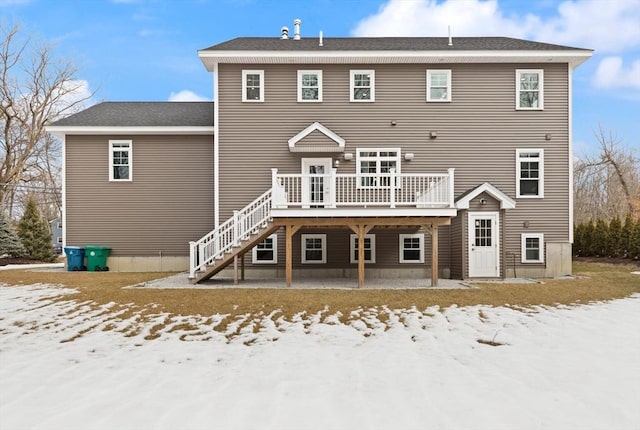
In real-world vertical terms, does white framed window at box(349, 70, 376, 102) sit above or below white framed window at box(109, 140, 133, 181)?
above

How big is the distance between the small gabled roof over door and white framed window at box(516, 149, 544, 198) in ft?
20.0

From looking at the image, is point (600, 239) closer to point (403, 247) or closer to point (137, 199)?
point (403, 247)

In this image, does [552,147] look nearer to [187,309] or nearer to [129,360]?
[187,309]

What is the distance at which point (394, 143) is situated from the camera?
51.5 ft

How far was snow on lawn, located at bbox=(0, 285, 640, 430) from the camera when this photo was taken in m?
3.95

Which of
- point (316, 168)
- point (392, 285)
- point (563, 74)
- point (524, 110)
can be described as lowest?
point (392, 285)

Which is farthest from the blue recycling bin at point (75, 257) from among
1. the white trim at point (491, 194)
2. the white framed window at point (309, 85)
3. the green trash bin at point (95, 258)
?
the white trim at point (491, 194)

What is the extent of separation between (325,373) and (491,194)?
10953 millimetres

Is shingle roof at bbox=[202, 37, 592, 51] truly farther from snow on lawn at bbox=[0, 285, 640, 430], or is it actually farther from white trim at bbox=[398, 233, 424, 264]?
snow on lawn at bbox=[0, 285, 640, 430]

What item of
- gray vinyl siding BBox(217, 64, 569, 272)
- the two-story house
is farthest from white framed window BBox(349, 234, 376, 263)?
gray vinyl siding BBox(217, 64, 569, 272)

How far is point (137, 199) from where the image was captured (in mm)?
17516

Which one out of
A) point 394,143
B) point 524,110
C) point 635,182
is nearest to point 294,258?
point 394,143

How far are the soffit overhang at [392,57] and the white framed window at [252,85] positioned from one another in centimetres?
38

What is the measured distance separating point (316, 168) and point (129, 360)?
10.8 m
